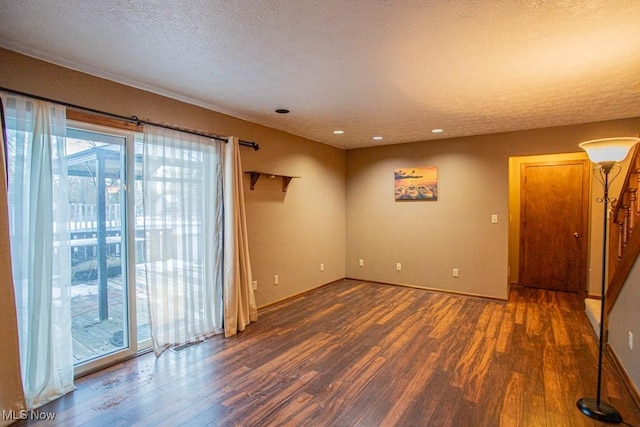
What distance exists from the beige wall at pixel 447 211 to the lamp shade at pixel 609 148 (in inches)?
101

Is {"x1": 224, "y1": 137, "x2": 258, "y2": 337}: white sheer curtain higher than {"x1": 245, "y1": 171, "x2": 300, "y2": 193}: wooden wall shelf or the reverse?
the reverse

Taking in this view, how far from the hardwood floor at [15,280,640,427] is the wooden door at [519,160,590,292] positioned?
1626 mm

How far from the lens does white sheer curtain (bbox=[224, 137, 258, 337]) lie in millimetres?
3662

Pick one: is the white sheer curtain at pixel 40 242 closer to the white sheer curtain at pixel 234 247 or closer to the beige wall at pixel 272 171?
the beige wall at pixel 272 171

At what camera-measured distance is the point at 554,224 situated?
218 inches

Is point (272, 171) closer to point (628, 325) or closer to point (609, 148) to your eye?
point (609, 148)

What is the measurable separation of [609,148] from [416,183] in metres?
3.35

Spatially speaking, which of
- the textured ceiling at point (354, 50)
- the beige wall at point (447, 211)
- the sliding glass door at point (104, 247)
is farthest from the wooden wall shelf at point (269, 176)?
the beige wall at point (447, 211)

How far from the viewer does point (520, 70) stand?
2652 mm

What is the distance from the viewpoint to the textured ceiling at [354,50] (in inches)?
72.8

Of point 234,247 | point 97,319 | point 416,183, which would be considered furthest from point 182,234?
point 416,183

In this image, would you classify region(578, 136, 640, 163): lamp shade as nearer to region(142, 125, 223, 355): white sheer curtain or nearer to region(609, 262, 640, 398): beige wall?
region(609, 262, 640, 398): beige wall

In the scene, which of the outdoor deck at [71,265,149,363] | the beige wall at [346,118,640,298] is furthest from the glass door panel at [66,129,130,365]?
the beige wall at [346,118,640,298]

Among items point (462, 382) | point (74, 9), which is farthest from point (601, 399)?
point (74, 9)
